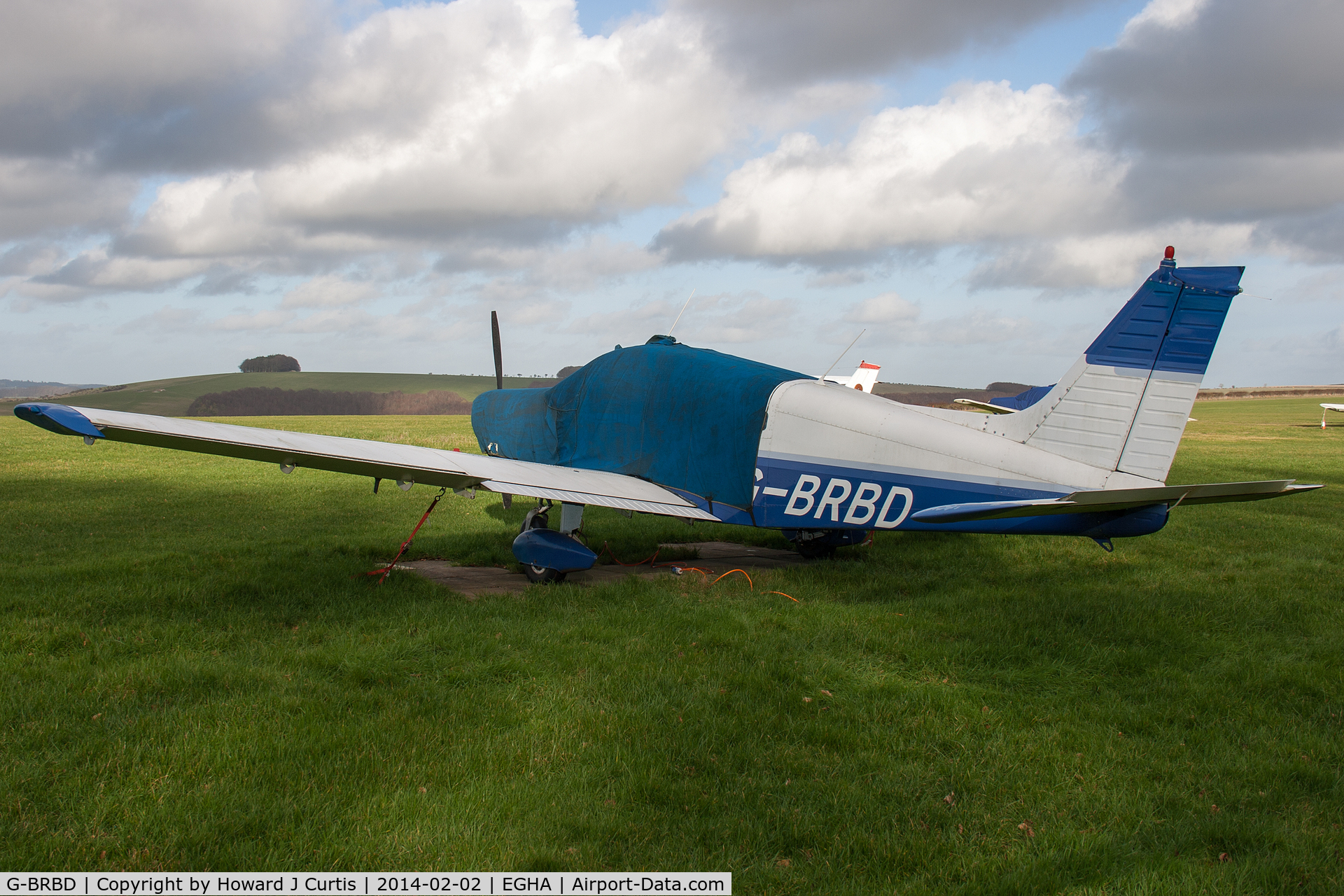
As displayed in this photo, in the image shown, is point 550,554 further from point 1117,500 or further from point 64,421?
point 1117,500

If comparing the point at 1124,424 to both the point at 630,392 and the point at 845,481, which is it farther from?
the point at 630,392

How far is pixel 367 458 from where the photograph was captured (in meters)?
6.33

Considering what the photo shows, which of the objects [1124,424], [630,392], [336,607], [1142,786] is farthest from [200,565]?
[1124,424]

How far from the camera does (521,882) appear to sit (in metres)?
2.99

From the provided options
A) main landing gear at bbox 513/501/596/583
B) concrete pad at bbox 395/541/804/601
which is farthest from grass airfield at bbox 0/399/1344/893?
concrete pad at bbox 395/541/804/601

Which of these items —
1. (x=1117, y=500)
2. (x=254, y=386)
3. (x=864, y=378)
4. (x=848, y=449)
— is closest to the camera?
(x=1117, y=500)

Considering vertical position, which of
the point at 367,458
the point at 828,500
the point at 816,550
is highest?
the point at 367,458

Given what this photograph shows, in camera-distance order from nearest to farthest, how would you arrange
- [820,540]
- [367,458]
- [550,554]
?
[367,458] → [550,554] → [820,540]

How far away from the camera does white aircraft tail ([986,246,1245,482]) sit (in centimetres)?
619

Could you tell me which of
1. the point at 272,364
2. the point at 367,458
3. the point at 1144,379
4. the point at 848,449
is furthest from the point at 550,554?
the point at 272,364

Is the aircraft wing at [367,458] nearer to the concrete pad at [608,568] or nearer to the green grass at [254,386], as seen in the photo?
the concrete pad at [608,568]

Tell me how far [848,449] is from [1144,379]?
8.01 feet

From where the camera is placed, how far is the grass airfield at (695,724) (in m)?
3.16

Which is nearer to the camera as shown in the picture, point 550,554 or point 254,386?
point 550,554
